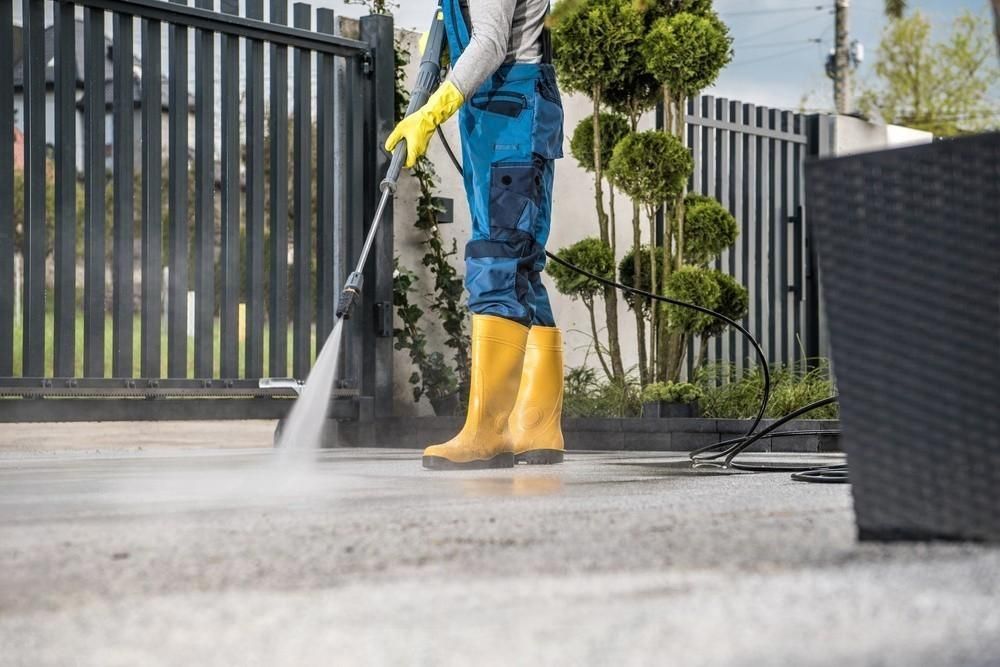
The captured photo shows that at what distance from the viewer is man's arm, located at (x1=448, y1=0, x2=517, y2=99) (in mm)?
3260

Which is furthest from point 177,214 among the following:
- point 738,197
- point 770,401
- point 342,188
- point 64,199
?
point 738,197

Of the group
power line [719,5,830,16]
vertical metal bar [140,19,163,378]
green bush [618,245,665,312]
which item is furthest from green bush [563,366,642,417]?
power line [719,5,830,16]

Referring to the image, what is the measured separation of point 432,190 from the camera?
18.7 feet

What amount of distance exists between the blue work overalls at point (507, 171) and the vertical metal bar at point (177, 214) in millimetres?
1656

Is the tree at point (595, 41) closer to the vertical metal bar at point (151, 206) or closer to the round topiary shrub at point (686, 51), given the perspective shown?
the round topiary shrub at point (686, 51)

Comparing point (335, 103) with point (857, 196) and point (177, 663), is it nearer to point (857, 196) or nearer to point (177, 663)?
point (857, 196)

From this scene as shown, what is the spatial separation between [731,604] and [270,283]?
165 inches

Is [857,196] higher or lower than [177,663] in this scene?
higher

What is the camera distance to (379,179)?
210 inches

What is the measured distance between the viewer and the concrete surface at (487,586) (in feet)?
3.09

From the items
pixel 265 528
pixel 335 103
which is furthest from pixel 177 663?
pixel 335 103

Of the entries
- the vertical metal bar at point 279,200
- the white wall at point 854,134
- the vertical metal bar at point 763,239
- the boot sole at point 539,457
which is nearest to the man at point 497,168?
the boot sole at point 539,457

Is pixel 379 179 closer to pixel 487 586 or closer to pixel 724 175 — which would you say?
pixel 724 175

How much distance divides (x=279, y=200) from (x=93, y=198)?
82 centimetres
